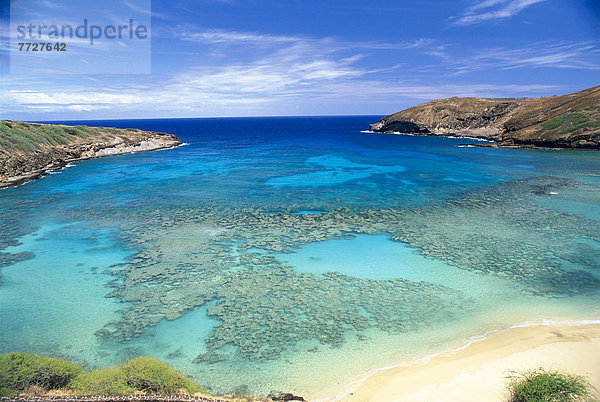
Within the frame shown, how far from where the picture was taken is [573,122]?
229ft

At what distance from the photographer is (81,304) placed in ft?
51.2

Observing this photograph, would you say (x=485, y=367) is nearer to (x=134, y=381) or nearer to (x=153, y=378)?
(x=153, y=378)

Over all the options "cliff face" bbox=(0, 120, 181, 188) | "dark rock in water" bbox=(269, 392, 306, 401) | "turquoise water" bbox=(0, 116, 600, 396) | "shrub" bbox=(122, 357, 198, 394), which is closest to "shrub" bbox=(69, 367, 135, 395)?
"shrub" bbox=(122, 357, 198, 394)

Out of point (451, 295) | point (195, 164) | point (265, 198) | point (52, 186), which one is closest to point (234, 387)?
point (451, 295)

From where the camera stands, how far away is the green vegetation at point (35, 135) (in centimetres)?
5000

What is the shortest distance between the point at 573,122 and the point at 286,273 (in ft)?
266

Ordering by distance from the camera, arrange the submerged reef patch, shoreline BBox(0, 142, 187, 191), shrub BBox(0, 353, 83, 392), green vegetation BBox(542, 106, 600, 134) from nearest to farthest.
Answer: shrub BBox(0, 353, 83, 392) < the submerged reef patch < shoreline BBox(0, 142, 187, 191) < green vegetation BBox(542, 106, 600, 134)

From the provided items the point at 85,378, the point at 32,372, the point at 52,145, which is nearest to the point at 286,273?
the point at 85,378

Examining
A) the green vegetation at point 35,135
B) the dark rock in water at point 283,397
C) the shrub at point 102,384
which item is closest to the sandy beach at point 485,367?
the dark rock in water at point 283,397

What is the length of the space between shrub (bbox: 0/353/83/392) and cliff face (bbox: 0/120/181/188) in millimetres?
41166

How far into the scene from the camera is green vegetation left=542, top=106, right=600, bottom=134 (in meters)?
67.1

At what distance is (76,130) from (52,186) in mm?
37993

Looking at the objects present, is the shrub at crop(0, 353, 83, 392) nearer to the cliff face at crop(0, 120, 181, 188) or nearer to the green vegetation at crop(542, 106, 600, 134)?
the cliff face at crop(0, 120, 181, 188)

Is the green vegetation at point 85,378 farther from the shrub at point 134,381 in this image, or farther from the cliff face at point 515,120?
the cliff face at point 515,120
